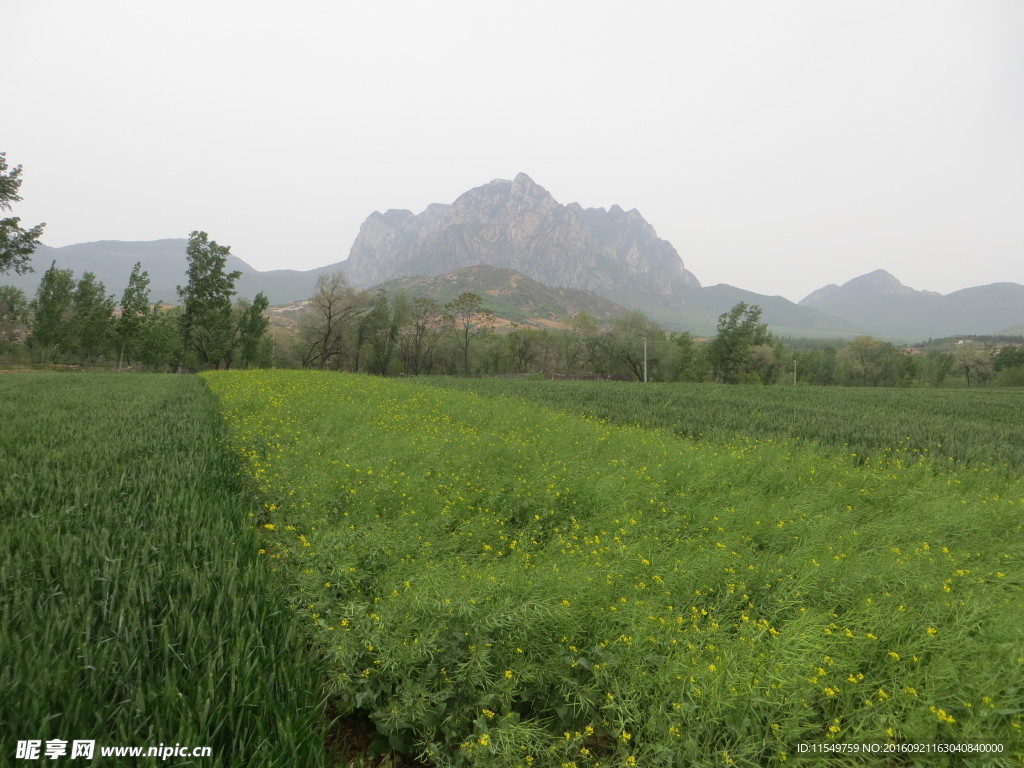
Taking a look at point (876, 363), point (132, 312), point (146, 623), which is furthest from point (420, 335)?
point (876, 363)

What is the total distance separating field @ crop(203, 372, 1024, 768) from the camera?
2900 mm

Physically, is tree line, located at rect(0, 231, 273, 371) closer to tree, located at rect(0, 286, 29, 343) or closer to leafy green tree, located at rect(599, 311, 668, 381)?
tree, located at rect(0, 286, 29, 343)

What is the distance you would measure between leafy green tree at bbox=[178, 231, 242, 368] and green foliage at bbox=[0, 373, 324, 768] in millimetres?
48056

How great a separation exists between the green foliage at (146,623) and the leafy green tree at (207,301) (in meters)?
48.1

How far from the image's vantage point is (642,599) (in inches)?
165

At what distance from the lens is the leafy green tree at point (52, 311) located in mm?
43500

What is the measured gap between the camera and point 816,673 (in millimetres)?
3229

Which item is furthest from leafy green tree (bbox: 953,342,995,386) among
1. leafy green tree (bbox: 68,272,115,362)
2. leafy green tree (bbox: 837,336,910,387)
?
leafy green tree (bbox: 68,272,115,362)

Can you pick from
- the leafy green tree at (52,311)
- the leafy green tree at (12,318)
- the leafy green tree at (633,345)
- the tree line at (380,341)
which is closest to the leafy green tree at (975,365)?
the tree line at (380,341)

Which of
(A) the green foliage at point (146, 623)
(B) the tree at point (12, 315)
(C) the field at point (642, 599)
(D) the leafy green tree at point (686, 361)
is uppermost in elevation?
(B) the tree at point (12, 315)

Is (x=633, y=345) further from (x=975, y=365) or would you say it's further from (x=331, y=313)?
(x=975, y=365)

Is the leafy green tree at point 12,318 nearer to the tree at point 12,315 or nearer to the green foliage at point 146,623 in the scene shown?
the tree at point 12,315

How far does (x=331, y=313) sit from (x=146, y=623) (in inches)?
2081

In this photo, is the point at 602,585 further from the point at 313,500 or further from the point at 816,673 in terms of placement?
the point at 313,500
